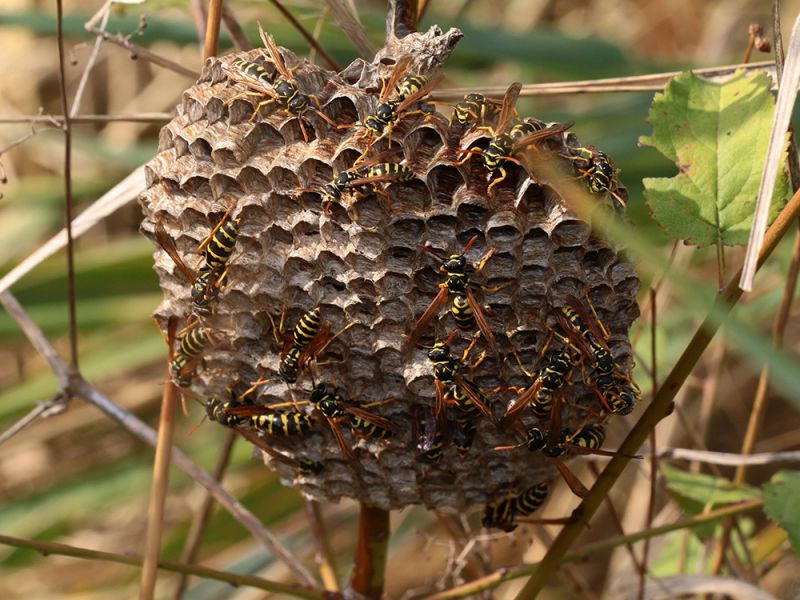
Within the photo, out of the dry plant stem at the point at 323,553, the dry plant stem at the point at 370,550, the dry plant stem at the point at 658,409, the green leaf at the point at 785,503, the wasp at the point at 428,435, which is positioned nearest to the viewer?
the dry plant stem at the point at 658,409

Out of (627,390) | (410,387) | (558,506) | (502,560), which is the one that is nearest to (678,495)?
(627,390)

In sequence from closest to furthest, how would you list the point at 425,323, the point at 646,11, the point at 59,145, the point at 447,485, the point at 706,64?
the point at 425,323 < the point at 447,485 < the point at 706,64 < the point at 59,145 < the point at 646,11

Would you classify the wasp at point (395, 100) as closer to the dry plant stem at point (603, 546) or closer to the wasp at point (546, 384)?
the wasp at point (546, 384)

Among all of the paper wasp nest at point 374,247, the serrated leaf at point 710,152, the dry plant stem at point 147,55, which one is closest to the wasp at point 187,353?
the paper wasp nest at point 374,247

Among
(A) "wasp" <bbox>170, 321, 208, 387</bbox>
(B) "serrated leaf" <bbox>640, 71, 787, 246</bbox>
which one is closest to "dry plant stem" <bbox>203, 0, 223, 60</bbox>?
(A) "wasp" <bbox>170, 321, 208, 387</bbox>

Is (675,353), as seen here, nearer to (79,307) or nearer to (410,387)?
(410,387)

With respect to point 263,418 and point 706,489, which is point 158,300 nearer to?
point 263,418

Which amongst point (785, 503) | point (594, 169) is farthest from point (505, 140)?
point (785, 503)
